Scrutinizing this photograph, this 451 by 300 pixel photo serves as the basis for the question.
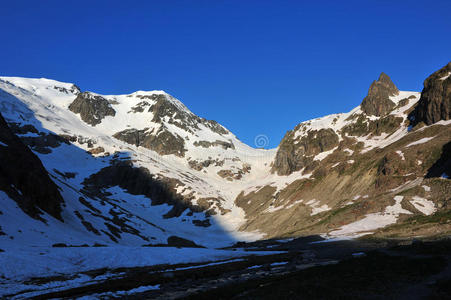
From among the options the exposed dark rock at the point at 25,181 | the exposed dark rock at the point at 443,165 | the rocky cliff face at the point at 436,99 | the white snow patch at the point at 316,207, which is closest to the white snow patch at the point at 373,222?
the exposed dark rock at the point at 443,165

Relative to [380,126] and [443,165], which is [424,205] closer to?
[443,165]

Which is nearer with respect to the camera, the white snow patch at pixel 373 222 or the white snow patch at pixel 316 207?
the white snow patch at pixel 373 222

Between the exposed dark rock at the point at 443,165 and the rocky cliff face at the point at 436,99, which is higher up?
the rocky cliff face at the point at 436,99

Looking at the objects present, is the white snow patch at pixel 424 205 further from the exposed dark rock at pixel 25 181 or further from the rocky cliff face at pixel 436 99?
the exposed dark rock at pixel 25 181

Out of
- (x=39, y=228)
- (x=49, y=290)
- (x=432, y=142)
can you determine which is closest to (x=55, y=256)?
(x=49, y=290)

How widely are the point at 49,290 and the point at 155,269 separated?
50.4 feet

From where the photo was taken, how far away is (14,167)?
7375 centimetres

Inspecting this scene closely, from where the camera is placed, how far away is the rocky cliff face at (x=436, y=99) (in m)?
131

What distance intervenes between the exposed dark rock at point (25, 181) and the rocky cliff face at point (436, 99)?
462 ft

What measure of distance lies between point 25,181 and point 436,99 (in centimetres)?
14938

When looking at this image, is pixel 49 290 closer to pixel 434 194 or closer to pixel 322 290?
pixel 322 290

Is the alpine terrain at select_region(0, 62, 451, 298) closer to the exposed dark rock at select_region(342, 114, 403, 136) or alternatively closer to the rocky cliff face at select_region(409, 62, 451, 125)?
the rocky cliff face at select_region(409, 62, 451, 125)

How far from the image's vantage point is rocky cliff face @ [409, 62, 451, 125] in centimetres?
13074

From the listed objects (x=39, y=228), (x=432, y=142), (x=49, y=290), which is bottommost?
(x=49, y=290)
